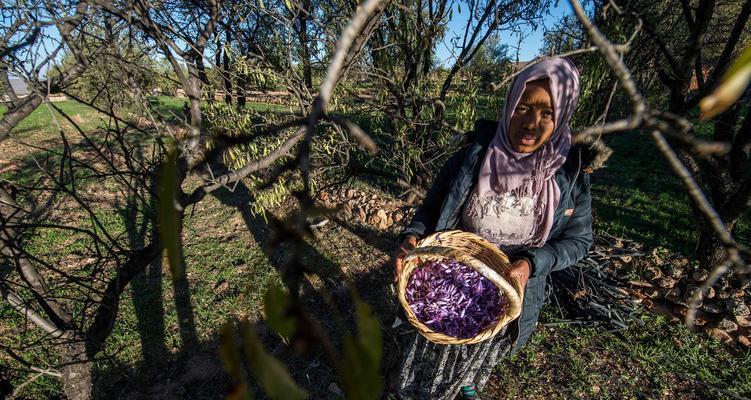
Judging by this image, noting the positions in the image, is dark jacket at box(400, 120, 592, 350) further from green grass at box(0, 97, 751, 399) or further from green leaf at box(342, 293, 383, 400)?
green leaf at box(342, 293, 383, 400)

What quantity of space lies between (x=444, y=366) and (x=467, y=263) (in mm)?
929

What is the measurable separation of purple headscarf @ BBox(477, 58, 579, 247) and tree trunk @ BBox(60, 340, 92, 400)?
2540 mm

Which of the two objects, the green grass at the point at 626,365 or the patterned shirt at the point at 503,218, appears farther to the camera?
the green grass at the point at 626,365

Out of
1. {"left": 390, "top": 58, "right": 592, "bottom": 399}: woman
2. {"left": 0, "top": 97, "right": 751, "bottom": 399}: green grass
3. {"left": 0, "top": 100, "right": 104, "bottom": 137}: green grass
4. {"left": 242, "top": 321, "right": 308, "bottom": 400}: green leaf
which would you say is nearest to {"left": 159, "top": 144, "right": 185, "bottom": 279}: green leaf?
{"left": 242, "top": 321, "right": 308, "bottom": 400}: green leaf

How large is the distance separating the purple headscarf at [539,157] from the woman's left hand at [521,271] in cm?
24

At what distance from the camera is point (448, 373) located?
2.26 metres

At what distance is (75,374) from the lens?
2156 mm

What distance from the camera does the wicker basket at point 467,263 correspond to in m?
1.66

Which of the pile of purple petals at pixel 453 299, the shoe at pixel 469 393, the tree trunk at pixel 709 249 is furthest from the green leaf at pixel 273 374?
the tree trunk at pixel 709 249

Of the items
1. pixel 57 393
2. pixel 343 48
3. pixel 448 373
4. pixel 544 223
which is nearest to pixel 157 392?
pixel 57 393

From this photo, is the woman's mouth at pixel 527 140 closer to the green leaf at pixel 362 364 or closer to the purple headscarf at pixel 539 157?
the purple headscarf at pixel 539 157

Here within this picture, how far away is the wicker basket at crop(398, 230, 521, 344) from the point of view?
5.45 ft

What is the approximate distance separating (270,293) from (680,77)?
12.8ft

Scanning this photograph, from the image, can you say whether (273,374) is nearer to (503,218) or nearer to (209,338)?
(503,218)
